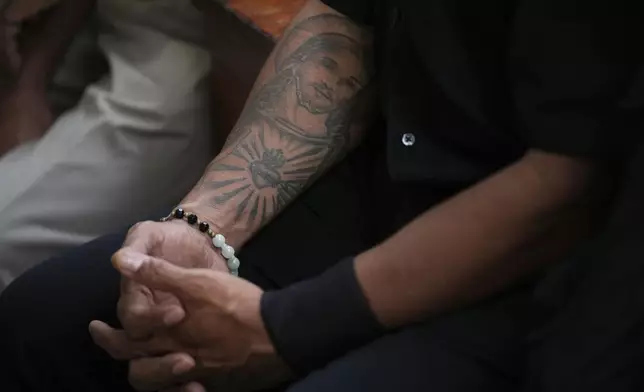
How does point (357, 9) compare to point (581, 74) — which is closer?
point (581, 74)

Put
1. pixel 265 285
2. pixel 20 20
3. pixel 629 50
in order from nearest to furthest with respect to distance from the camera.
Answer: pixel 629 50
pixel 265 285
pixel 20 20

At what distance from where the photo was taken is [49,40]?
119 cm

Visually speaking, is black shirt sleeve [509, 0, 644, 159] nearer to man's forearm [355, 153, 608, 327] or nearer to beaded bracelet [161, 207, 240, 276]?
man's forearm [355, 153, 608, 327]

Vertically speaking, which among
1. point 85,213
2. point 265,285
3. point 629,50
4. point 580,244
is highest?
point 629,50

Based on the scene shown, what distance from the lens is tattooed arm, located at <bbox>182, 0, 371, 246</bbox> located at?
0.82 meters

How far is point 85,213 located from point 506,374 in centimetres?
62

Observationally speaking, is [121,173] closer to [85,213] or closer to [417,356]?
[85,213]

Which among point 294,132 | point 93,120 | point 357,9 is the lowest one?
point 93,120

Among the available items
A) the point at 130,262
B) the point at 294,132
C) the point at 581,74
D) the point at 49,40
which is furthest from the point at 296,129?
the point at 49,40

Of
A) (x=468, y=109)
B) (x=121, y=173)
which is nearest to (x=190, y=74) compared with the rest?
(x=121, y=173)

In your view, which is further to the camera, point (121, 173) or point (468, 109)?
point (121, 173)

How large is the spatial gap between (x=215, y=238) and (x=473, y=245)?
279mm

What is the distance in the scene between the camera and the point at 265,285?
78 centimetres

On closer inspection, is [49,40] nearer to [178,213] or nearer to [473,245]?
[178,213]
